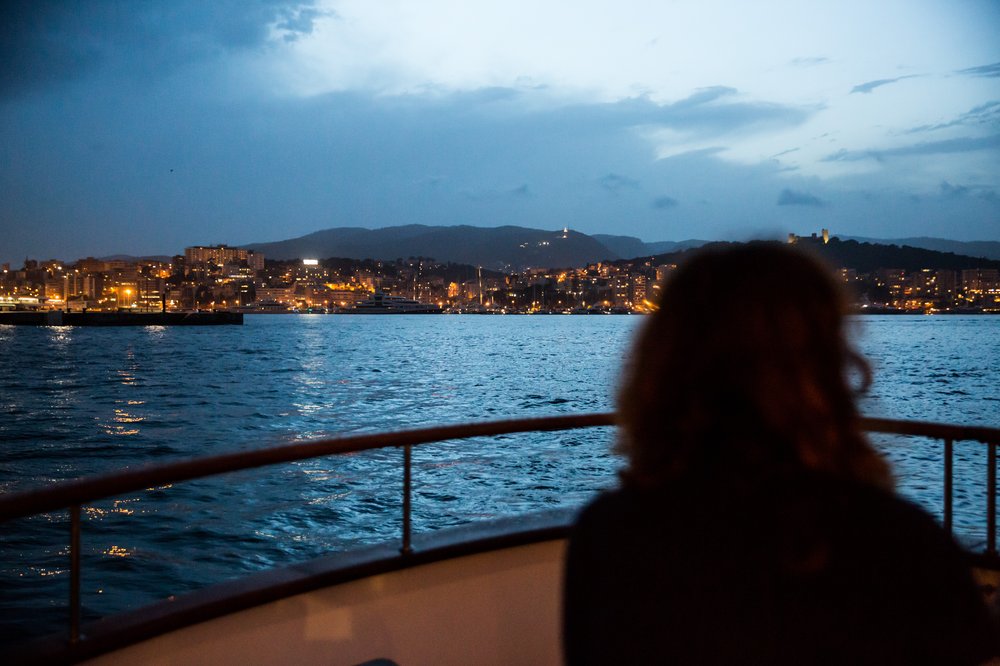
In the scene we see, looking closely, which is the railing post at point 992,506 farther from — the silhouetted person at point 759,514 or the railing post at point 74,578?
the railing post at point 74,578

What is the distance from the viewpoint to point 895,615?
0.91 metres

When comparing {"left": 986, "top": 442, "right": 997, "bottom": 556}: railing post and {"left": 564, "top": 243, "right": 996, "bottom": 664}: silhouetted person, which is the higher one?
{"left": 564, "top": 243, "right": 996, "bottom": 664}: silhouetted person

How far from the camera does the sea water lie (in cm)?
1005

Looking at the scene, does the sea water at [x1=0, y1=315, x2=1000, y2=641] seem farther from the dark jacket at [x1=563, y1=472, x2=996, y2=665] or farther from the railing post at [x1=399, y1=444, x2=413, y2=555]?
the railing post at [x1=399, y1=444, x2=413, y2=555]

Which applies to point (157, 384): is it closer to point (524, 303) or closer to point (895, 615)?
point (895, 615)

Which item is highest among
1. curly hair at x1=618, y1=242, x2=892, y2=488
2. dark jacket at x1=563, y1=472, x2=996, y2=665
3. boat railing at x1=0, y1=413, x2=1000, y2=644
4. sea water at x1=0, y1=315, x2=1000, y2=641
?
curly hair at x1=618, y1=242, x2=892, y2=488

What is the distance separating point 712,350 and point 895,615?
0.36 metres

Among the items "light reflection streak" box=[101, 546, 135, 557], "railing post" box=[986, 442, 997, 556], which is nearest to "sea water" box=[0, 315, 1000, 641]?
"light reflection streak" box=[101, 546, 135, 557]

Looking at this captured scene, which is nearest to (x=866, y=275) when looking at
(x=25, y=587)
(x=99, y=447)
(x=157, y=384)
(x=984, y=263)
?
(x=984, y=263)

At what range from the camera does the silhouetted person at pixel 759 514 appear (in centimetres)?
91

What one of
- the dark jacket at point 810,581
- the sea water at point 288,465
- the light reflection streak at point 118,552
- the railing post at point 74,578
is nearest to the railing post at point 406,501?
the railing post at point 74,578

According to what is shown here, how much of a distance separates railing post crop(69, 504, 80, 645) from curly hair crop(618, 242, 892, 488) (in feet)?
5.01

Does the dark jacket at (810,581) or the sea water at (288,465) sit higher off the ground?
the dark jacket at (810,581)

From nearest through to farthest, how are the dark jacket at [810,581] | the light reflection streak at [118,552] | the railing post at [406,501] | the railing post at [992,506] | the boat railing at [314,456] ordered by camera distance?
the dark jacket at [810,581] → the boat railing at [314,456] → the railing post at [406,501] → the railing post at [992,506] → the light reflection streak at [118,552]
